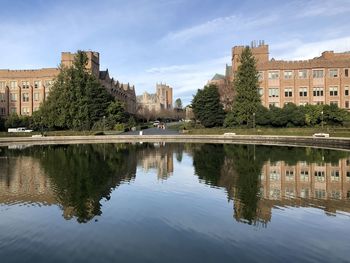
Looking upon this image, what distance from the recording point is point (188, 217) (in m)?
12.2

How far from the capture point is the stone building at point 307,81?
6281cm

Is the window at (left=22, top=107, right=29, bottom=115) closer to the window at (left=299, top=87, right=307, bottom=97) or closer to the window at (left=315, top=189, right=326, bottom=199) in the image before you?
the window at (left=299, top=87, right=307, bottom=97)

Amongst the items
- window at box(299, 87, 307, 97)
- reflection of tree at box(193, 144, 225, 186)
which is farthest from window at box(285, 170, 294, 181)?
window at box(299, 87, 307, 97)

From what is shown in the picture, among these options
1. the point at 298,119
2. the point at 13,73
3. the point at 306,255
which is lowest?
the point at 306,255

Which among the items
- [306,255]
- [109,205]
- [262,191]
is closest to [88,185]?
[109,205]

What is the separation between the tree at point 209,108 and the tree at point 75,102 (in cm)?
1728

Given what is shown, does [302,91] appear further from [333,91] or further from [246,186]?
[246,186]

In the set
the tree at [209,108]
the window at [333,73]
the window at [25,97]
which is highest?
the window at [333,73]

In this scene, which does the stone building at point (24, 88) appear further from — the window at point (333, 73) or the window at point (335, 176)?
the window at point (335, 176)

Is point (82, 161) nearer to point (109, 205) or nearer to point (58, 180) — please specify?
point (58, 180)

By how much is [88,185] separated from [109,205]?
13.5 feet

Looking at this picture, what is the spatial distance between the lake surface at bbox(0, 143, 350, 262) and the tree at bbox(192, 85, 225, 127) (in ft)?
124

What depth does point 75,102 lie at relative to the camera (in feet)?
205

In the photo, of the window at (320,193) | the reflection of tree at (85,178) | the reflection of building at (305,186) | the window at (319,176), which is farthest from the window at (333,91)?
the window at (320,193)
